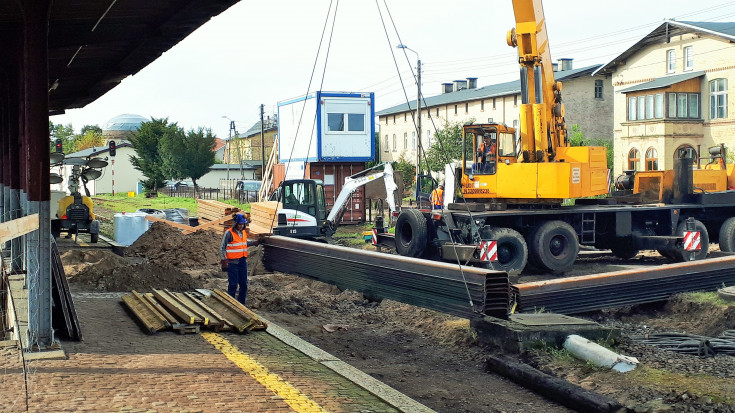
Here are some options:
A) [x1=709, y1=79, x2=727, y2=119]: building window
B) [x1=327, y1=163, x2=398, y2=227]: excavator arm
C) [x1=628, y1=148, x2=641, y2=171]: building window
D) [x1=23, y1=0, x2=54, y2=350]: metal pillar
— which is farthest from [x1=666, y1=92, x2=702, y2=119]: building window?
[x1=23, y1=0, x2=54, y2=350]: metal pillar

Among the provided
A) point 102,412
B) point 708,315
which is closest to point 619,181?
point 708,315

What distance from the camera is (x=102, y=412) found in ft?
21.2

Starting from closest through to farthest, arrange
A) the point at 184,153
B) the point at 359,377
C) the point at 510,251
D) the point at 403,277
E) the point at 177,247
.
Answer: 1. the point at 359,377
2. the point at 403,277
3. the point at 510,251
4. the point at 177,247
5. the point at 184,153

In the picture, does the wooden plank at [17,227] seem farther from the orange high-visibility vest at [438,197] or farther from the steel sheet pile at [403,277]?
the orange high-visibility vest at [438,197]

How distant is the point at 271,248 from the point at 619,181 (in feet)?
30.8

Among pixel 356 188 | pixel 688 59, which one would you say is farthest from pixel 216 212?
pixel 688 59

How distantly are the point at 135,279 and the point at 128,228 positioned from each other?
10893mm

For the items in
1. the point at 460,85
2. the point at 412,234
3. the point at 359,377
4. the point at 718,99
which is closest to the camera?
the point at 359,377

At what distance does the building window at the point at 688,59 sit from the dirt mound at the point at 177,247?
104 feet

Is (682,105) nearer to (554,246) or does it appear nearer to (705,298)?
(554,246)

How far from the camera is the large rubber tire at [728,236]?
20.1 metres

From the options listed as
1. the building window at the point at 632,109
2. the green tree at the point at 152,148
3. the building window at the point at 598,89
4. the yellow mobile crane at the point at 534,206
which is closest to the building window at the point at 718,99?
the building window at the point at 632,109

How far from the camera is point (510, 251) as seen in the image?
56.3 feet

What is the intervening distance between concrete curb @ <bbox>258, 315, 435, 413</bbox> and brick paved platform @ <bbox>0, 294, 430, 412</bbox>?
10 mm
